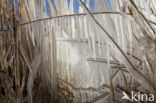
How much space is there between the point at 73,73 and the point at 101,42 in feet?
0.87

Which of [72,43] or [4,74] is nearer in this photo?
[4,74]

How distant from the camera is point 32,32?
74cm

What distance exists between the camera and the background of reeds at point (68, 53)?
22.6 inches

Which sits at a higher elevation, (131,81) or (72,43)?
(72,43)

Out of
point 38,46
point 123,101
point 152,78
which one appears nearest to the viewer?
point 152,78

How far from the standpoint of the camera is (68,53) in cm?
84

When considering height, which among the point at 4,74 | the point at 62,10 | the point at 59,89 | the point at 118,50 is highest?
the point at 62,10

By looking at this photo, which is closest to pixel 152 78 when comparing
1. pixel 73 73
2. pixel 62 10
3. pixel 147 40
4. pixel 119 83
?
pixel 147 40

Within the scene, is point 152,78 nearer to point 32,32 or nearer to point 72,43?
point 72,43

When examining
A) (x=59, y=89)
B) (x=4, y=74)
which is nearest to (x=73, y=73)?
(x=59, y=89)

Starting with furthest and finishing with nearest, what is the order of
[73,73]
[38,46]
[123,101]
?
[73,73]
[38,46]
[123,101]

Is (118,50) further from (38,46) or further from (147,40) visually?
(38,46)

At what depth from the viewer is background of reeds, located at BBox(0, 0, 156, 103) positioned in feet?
1.88

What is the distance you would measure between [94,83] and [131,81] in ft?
0.66
